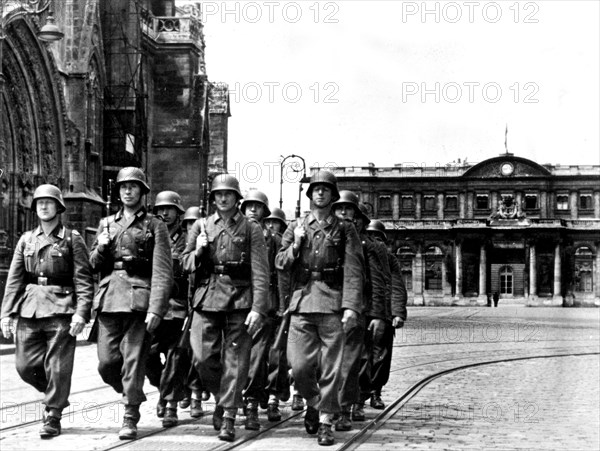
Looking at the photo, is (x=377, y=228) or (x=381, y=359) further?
(x=377, y=228)

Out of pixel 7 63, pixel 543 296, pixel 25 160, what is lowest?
pixel 543 296

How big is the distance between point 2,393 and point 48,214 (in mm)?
3860

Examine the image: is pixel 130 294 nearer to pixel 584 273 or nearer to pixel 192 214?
pixel 192 214

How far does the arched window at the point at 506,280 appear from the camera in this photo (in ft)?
291

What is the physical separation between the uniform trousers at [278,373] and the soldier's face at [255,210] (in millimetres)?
1067

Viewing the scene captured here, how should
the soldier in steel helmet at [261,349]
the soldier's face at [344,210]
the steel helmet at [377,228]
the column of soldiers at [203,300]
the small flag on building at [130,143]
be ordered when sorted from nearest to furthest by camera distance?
the column of soldiers at [203,300] < the soldier in steel helmet at [261,349] < the soldier's face at [344,210] < the steel helmet at [377,228] < the small flag on building at [130,143]

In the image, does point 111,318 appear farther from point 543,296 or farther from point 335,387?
point 543,296

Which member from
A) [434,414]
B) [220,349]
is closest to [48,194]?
[220,349]

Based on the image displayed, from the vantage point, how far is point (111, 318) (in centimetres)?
830

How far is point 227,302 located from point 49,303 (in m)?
1.44

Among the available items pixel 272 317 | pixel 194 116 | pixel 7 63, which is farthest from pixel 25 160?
pixel 272 317

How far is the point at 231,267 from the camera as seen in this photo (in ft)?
27.5

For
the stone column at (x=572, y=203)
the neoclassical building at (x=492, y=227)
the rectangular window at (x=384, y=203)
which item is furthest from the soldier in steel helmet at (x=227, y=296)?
the stone column at (x=572, y=203)

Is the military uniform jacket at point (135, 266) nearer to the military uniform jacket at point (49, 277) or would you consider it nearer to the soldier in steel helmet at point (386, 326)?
the military uniform jacket at point (49, 277)
